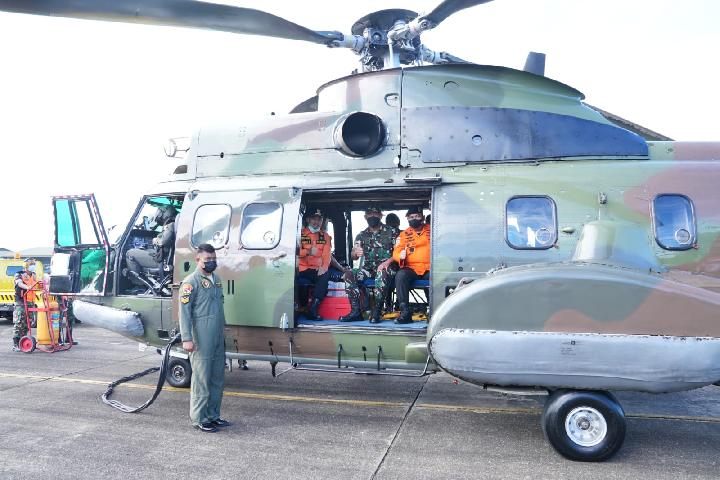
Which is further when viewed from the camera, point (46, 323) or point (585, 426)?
point (46, 323)

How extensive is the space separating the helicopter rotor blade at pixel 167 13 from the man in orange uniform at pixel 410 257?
2851 mm

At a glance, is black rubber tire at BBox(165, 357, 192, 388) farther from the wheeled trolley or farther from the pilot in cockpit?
the wheeled trolley

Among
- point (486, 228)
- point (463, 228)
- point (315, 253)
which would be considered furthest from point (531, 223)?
point (315, 253)

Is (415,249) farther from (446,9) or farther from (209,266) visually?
(446,9)

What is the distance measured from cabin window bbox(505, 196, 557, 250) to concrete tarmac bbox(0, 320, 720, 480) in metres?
2.01

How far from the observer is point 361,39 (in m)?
6.93

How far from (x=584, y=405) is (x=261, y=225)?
415 centimetres

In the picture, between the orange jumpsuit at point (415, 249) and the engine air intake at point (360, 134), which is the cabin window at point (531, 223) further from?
the engine air intake at point (360, 134)

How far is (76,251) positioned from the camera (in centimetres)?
793

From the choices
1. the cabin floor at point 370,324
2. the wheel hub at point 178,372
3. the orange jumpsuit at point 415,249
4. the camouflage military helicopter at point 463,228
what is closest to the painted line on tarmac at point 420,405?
the wheel hub at point 178,372

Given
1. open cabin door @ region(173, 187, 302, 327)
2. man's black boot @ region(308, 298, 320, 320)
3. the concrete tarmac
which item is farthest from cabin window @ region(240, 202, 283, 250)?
the concrete tarmac

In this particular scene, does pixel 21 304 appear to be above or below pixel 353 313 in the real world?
below

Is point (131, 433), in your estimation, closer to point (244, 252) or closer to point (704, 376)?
point (244, 252)

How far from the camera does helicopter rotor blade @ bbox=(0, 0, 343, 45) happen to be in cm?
499
